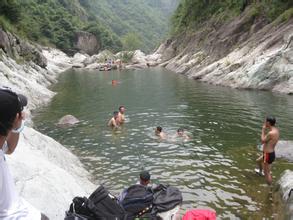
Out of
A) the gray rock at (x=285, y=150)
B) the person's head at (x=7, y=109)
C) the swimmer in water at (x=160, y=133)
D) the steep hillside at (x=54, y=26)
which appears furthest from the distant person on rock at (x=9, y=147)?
the steep hillside at (x=54, y=26)

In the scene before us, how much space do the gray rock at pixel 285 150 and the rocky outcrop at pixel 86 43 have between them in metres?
116

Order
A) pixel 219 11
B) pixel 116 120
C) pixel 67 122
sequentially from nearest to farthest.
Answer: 1. pixel 116 120
2. pixel 67 122
3. pixel 219 11

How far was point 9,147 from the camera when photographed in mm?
4359

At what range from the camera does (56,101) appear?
3062 centimetres

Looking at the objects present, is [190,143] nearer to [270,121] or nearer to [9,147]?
[270,121]

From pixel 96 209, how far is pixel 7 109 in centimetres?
315

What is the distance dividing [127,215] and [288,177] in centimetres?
602

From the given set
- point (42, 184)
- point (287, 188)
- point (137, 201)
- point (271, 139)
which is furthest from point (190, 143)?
point (42, 184)

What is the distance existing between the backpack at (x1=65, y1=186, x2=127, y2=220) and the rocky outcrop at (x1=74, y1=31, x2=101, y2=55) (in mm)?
123022

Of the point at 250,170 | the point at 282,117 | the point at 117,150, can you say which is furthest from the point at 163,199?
the point at 282,117

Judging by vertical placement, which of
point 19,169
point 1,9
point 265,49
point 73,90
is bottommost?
point 73,90

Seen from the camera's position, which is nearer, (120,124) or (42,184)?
(42,184)

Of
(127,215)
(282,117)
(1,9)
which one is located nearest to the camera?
(127,215)

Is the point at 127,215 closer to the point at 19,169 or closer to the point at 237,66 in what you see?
the point at 19,169
